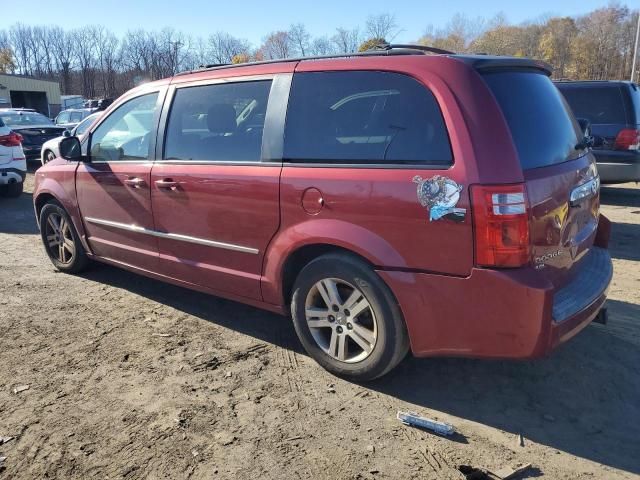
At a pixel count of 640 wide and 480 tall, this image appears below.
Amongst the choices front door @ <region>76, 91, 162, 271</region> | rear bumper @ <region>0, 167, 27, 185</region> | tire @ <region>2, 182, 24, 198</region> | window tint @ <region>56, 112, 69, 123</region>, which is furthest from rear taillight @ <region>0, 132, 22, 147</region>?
window tint @ <region>56, 112, 69, 123</region>

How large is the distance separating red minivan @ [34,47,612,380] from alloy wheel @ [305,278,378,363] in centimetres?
1

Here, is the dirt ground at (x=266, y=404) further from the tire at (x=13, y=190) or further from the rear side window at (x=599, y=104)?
the tire at (x=13, y=190)

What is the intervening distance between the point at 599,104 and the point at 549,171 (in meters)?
7.12

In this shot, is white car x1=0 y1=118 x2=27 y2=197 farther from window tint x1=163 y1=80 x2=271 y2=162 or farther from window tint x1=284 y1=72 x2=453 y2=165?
window tint x1=284 y1=72 x2=453 y2=165

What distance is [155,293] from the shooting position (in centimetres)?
505

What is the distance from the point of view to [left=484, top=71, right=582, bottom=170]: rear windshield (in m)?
2.88

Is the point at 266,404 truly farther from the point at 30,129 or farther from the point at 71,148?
the point at 30,129

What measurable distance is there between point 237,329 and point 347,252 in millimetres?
1421

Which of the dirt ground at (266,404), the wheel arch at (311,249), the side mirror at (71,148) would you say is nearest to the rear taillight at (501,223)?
the wheel arch at (311,249)

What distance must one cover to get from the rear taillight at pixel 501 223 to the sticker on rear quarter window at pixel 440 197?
0.28ft

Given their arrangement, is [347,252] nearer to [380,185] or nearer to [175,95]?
[380,185]

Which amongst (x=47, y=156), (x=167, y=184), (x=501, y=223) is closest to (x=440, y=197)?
(x=501, y=223)

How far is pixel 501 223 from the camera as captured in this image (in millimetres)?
2648

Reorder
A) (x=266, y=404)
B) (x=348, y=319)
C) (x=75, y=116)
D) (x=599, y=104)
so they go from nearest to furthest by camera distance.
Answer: (x=266, y=404) → (x=348, y=319) → (x=599, y=104) → (x=75, y=116)
